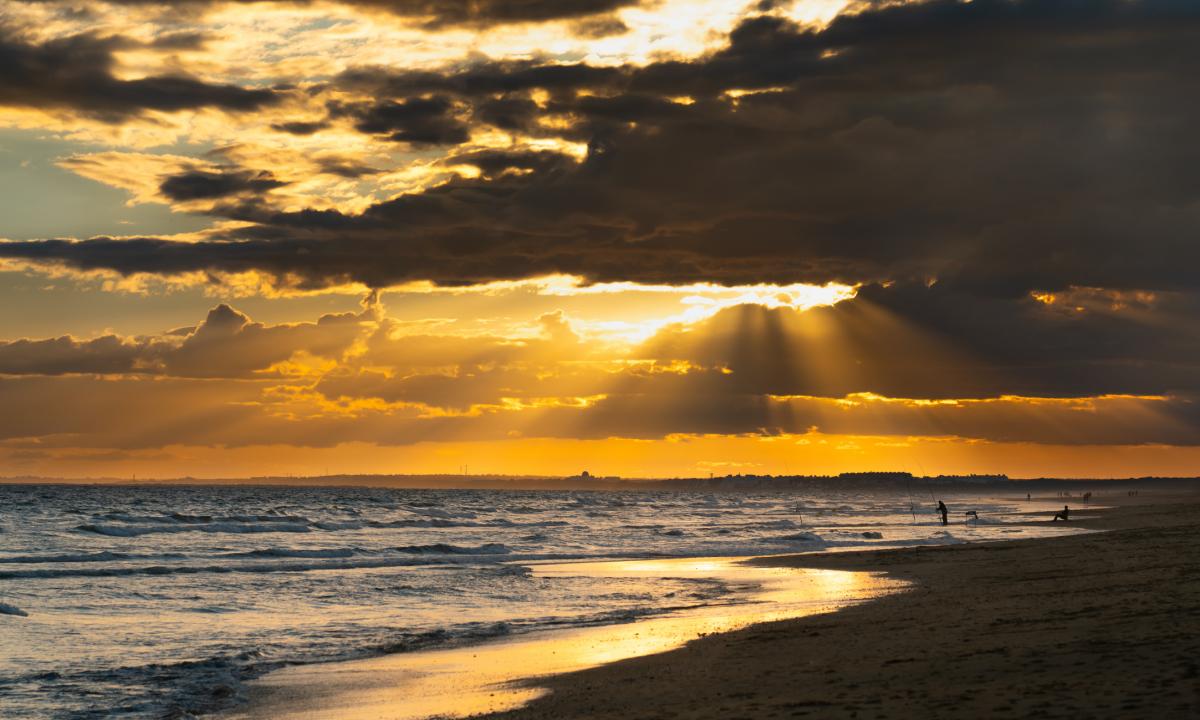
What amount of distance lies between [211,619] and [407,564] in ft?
74.6

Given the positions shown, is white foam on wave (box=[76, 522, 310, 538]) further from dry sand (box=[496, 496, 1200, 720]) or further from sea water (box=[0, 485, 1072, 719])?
dry sand (box=[496, 496, 1200, 720])

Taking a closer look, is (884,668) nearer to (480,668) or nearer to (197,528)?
(480,668)

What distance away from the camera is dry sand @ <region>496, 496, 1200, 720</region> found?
43.4 feet

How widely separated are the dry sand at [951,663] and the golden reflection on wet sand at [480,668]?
118 centimetres

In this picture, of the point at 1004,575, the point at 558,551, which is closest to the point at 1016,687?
the point at 1004,575

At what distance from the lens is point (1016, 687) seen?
547 inches

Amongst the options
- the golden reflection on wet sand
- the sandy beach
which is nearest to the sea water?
the golden reflection on wet sand

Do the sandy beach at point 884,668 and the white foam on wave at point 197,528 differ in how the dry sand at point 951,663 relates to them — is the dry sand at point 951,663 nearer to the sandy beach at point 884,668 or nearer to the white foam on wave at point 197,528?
the sandy beach at point 884,668

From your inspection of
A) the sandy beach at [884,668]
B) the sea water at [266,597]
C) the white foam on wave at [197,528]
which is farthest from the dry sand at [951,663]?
the white foam on wave at [197,528]

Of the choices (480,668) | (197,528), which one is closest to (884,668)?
(480,668)

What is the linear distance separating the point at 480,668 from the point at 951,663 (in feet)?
30.7

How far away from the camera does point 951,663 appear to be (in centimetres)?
1645

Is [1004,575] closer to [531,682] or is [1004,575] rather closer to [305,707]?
[531,682]

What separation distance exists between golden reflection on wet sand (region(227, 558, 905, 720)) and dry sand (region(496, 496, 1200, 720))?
1.18 m
